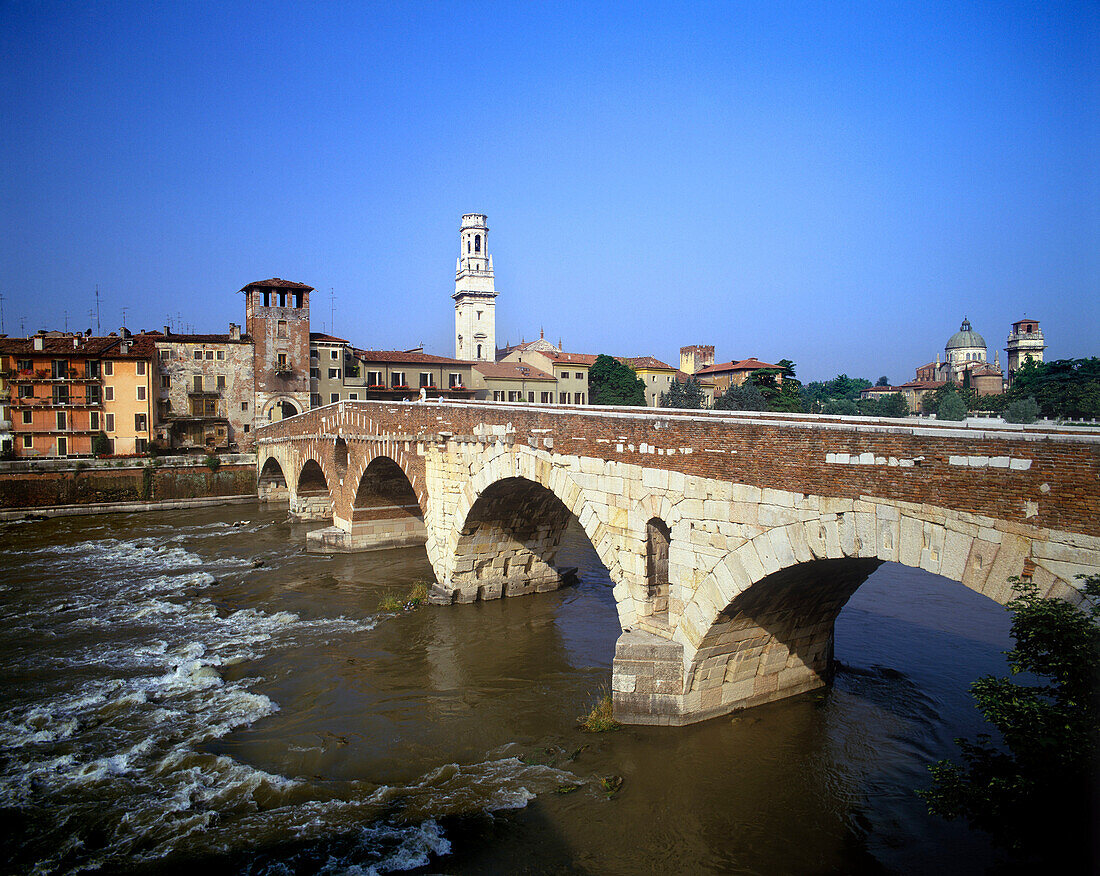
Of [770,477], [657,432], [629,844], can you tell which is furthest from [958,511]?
[629,844]

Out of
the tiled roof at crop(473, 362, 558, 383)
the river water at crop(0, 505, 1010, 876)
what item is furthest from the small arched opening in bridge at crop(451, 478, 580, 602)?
the tiled roof at crop(473, 362, 558, 383)

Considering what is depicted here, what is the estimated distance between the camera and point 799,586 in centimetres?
956

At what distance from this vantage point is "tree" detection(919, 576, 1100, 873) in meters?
5.26

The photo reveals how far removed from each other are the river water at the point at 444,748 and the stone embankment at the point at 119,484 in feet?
59.9

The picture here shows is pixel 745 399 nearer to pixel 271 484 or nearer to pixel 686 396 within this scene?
pixel 686 396

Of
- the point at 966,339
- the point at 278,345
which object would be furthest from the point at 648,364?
the point at 966,339

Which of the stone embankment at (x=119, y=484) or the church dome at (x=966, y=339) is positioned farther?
the church dome at (x=966, y=339)

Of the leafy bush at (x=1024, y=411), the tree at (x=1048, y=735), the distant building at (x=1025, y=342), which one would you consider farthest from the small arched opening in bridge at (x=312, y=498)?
the distant building at (x=1025, y=342)

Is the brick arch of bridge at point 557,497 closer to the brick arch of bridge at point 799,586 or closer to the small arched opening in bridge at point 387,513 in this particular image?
the brick arch of bridge at point 799,586

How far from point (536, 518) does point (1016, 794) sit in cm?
1273

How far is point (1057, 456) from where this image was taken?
5.90 m

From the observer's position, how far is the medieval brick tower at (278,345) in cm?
4391

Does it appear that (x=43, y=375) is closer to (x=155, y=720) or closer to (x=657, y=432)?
(x=155, y=720)

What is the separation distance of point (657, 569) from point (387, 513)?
50.7 feet
